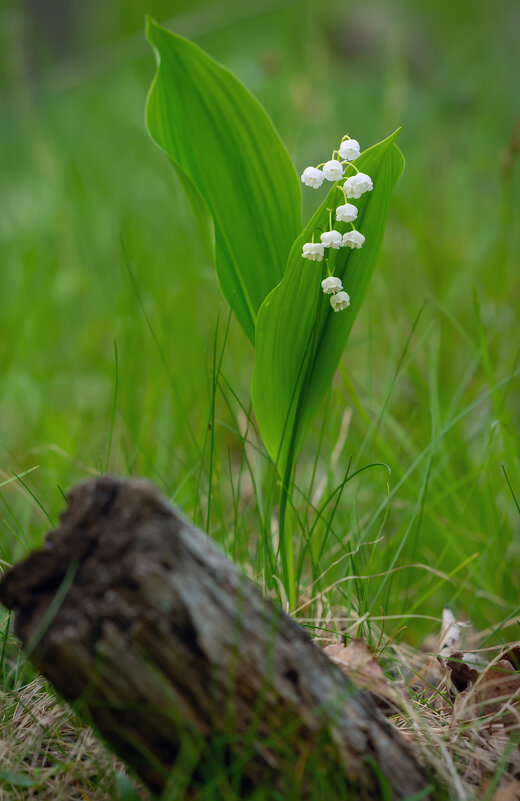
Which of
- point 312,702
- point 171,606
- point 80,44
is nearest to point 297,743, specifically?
point 312,702

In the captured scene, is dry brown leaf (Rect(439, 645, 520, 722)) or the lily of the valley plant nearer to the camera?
dry brown leaf (Rect(439, 645, 520, 722))

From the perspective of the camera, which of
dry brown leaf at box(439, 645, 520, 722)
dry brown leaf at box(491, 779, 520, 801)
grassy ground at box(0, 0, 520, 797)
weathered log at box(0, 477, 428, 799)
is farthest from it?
grassy ground at box(0, 0, 520, 797)

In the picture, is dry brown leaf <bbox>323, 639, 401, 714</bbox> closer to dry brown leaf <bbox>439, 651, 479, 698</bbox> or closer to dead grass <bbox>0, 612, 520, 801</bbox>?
dead grass <bbox>0, 612, 520, 801</bbox>

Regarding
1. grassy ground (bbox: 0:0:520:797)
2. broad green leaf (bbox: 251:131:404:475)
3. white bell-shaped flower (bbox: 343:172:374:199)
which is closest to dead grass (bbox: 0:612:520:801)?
grassy ground (bbox: 0:0:520:797)

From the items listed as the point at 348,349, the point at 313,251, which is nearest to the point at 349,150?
the point at 313,251

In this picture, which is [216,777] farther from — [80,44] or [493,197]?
[80,44]

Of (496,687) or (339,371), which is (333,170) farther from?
(339,371)

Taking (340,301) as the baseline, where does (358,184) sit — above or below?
above
